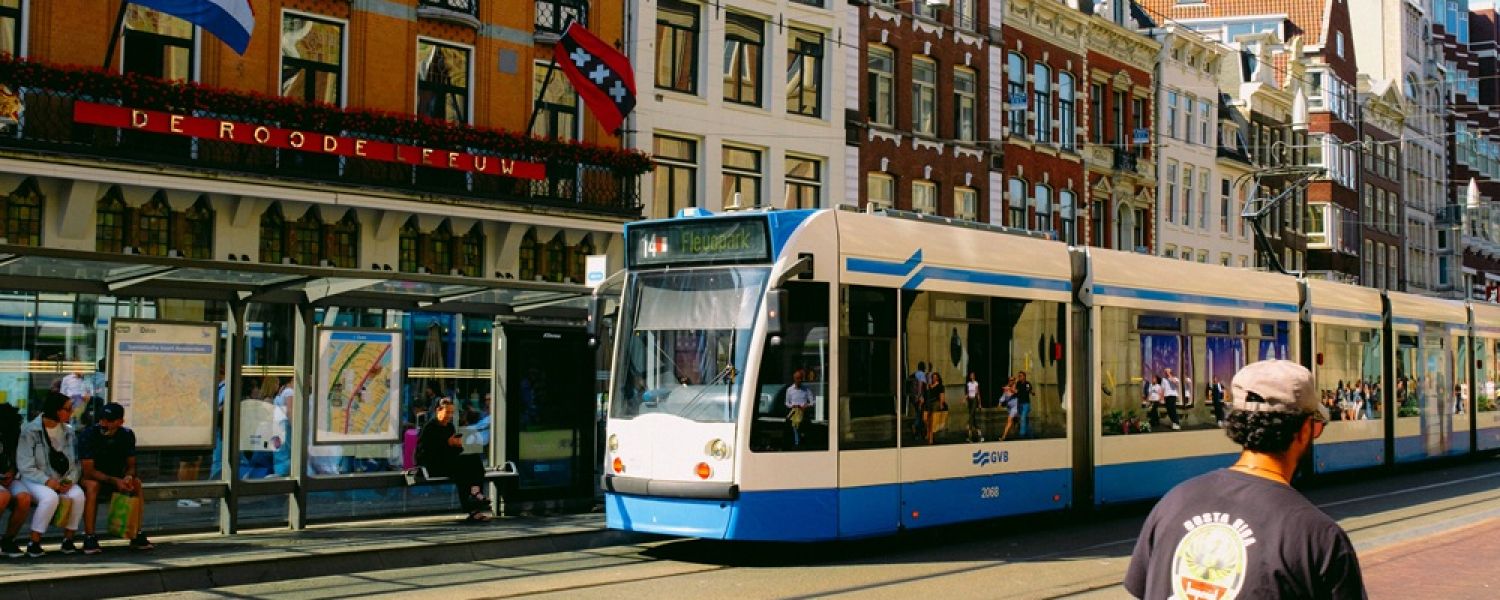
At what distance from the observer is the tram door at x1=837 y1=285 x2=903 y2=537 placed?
1476 cm

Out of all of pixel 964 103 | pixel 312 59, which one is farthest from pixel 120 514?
pixel 964 103

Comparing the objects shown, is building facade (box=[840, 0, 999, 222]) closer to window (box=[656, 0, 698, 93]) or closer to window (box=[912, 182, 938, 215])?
window (box=[912, 182, 938, 215])

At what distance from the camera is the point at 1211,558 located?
4059 millimetres

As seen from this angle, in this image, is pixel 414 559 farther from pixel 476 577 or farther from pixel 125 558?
pixel 125 558

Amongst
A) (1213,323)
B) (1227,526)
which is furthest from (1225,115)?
(1227,526)

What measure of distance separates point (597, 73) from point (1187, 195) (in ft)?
97.5

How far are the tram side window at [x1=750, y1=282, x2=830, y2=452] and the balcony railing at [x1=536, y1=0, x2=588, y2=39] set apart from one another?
15526 mm

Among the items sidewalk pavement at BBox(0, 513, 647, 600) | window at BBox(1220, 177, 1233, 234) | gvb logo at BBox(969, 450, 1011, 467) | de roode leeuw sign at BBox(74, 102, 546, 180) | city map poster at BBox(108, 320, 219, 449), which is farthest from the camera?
window at BBox(1220, 177, 1233, 234)

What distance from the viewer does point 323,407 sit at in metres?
17.1

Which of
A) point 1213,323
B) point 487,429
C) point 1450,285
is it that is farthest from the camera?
point 1450,285

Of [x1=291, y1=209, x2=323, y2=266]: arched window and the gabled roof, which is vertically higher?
the gabled roof

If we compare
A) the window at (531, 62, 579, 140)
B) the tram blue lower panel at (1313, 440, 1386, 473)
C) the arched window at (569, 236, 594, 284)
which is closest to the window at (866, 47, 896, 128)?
the window at (531, 62, 579, 140)

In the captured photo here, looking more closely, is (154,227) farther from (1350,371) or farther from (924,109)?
(924,109)

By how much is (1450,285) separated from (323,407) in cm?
6921
